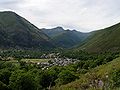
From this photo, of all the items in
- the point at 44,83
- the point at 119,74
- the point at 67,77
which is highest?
the point at 119,74

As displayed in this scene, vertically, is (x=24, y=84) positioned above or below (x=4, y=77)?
above

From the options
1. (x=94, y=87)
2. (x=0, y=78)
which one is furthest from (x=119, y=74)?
(x=0, y=78)

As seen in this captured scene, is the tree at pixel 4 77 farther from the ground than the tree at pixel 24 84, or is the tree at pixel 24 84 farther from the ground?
the tree at pixel 24 84

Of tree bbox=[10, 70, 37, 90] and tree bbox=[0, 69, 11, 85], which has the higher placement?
tree bbox=[10, 70, 37, 90]

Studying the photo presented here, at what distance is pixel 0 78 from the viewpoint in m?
99.7

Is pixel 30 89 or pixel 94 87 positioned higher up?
pixel 94 87

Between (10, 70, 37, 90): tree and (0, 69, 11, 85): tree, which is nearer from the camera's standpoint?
(10, 70, 37, 90): tree

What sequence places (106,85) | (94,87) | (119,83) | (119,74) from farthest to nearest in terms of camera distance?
1. (119,74)
2. (119,83)
3. (94,87)
4. (106,85)

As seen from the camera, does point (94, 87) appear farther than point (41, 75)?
No

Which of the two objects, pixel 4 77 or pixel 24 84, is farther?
pixel 4 77

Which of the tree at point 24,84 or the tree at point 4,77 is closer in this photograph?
the tree at point 24,84

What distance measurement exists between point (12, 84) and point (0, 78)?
19.8 m

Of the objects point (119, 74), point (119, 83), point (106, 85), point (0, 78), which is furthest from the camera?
point (0, 78)

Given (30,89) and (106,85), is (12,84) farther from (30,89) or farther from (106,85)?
(106,85)
